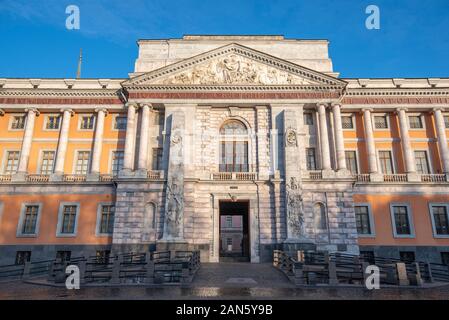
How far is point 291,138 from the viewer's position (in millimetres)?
27734

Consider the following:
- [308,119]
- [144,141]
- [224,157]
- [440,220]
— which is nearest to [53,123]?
[144,141]

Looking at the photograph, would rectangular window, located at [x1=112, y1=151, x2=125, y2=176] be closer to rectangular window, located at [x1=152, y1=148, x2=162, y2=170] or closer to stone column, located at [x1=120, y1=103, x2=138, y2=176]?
stone column, located at [x1=120, y1=103, x2=138, y2=176]

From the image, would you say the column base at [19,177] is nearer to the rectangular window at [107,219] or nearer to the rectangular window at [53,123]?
the rectangular window at [53,123]

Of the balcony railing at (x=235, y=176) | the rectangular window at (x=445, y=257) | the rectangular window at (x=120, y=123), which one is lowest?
the rectangular window at (x=445, y=257)

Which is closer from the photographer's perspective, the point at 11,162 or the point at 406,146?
the point at 406,146

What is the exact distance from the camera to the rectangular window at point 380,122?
3170 cm

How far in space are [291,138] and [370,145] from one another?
8.66 m

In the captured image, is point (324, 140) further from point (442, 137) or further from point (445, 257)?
point (445, 257)

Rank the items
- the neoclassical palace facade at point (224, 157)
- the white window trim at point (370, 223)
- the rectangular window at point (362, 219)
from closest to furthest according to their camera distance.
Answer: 1. the neoclassical palace facade at point (224, 157)
2. the white window trim at point (370, 223)
3. the rectangular window at point (362, 219)

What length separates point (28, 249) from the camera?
27.1 m

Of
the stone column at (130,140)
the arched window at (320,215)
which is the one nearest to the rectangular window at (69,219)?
the stone column at (130,140)

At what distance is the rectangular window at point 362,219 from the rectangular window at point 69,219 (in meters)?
25.9
